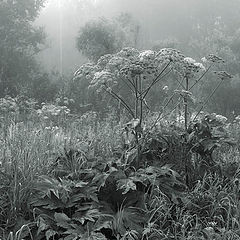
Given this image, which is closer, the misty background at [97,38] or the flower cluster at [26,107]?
the flower cluster at [26,107]

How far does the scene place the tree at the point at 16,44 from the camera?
17.4 meters

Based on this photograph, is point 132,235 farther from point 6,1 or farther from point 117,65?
point 6,1

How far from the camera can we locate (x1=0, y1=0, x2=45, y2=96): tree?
17359 mm

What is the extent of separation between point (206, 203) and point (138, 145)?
804 mm

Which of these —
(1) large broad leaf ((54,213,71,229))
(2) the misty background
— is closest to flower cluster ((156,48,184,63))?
(1) large broad leaf ((54,213,71,229))

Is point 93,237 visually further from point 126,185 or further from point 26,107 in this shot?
point 26,107

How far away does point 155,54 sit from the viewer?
4.00 m

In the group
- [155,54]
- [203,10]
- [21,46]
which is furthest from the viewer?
[203,10]

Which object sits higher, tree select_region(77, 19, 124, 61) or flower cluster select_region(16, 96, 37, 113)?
tree select_region(77, 19, 124, 61)

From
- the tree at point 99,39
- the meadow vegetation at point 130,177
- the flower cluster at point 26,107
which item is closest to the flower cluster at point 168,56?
the meadow vegetation at point 130,177

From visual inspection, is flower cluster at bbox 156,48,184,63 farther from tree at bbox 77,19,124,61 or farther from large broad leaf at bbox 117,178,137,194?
tree at bbox 77,19,124,61

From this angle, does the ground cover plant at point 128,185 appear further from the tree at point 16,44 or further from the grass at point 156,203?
the tree at point 16,44

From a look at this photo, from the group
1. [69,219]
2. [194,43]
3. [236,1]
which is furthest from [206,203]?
[236,1]

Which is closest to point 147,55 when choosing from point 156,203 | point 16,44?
point 156,203
